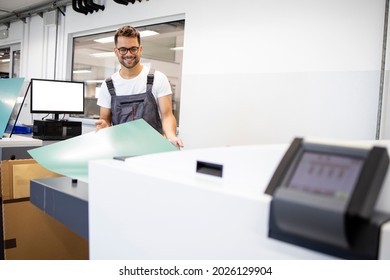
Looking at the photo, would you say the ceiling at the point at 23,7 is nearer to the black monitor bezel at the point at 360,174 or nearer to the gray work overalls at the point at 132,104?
the gray work overalls at the point at 132,104

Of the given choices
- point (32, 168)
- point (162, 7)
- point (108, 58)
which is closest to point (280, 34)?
point (162, 7)

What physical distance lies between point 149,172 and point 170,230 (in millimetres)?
94

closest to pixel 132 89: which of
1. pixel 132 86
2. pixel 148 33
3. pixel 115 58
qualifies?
pixel 132 86

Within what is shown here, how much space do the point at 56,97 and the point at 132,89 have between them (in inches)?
51.3

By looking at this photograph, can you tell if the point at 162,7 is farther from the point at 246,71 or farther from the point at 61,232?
the point at 61,232

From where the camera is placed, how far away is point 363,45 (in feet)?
7.30

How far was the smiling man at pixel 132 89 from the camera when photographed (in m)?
1.81

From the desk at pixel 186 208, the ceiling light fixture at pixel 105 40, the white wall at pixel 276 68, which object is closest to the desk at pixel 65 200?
the desk at pixel 186 208

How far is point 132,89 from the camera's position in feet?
6.07

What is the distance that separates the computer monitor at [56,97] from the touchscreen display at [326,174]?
8.83 feet

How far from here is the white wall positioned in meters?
2.25

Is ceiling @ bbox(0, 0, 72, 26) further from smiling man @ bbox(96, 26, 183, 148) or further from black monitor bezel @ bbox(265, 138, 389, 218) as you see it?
black monitor bezel @ bbox(265, 138, 389, 218)

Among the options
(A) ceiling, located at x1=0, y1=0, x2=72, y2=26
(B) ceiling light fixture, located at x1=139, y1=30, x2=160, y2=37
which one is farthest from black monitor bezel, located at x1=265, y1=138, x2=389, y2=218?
(A) ceiling, located at x1=0, y1=0, x2=72, y2=26

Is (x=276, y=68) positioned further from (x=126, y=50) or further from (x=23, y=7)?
(x=23, y=7)
